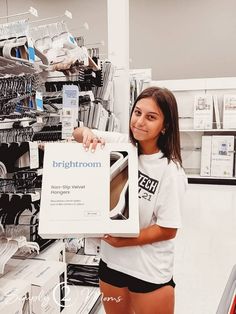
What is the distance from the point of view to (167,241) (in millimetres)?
1222

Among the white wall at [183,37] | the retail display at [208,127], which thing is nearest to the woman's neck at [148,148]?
the retail display at [208,127]

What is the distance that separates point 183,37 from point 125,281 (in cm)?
726

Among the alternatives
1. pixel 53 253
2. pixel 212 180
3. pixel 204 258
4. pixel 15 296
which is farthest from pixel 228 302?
pixel 212 180

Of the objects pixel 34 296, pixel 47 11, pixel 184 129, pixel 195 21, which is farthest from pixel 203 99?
pixel 34 296

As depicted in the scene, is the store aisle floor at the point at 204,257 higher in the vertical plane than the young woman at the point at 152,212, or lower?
lower

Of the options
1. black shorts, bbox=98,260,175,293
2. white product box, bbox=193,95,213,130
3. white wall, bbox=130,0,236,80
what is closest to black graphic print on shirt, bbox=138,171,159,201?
black shorts, bbox=98,260,175,293

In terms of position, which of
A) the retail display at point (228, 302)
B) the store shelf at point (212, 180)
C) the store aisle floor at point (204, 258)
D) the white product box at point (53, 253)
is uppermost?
the retail display at point (228, 302)

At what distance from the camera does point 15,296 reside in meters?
1.50

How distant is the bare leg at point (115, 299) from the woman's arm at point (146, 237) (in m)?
0.24

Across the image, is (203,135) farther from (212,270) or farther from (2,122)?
(2,122)

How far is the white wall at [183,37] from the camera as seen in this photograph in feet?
24.1

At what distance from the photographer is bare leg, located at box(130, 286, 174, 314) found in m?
1.22

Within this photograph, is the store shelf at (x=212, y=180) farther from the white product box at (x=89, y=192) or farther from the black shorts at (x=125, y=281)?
the white product box at (x=89, y=192)

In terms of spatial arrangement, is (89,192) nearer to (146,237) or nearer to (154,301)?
(146,237)
